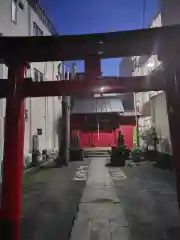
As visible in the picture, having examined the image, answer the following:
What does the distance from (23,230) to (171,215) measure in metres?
2.27

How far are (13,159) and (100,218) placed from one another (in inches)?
109

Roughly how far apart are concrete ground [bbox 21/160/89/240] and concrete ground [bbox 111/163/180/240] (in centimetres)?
94

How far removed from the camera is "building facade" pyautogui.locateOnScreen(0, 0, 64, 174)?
8.56 m

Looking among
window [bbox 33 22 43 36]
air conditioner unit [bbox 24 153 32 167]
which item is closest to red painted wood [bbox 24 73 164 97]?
air conditioner unit [bbox 24 153 32 167]

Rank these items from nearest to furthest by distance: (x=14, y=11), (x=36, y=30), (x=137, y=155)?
(x=14, y=11) → (x=36, y=30) → (x=137, y=155)

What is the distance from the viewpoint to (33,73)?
1137 centimetres

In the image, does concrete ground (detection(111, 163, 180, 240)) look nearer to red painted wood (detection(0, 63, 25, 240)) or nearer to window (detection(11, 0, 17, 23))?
red painted wood (detection(0, 63, 25, 240))

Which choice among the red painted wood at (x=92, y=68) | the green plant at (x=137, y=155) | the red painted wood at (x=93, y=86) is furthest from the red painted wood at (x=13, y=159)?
the green plant at (x=137, y=155)

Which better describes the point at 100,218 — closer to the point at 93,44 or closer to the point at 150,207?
the point at 150,207

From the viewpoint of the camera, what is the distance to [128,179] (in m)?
8.01


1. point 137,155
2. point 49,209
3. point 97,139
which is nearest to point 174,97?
point 49,209

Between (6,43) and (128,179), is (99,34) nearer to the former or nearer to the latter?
(6,43)

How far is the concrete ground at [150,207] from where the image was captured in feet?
11.0

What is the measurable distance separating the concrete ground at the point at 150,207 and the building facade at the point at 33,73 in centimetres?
350
